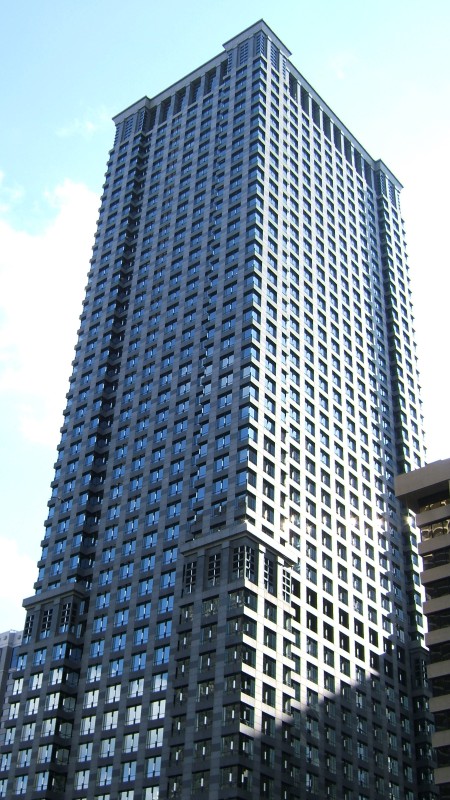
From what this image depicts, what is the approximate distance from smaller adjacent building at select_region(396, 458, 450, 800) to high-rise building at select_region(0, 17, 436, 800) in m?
16.1

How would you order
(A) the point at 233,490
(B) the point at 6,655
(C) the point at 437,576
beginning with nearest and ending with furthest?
(C) the point at 437,576 → (A) the point at 233,490 → (B) the point at 6,655

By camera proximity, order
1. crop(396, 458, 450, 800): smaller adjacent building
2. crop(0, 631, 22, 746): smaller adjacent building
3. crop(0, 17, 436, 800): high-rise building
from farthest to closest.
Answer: crop(0, 631, 22, 746): smaller adjacent building → crop(0, 17, 436, 800): high-rise building → crop(396, 458, 450, 800): smaller adjacent building

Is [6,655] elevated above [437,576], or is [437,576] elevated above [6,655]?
[6,655]

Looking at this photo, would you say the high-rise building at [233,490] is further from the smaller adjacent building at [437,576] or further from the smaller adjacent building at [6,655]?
the smaller adjacent building at [6,655]

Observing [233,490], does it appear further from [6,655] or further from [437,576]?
[6,655]

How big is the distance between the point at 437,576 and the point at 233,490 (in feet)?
79.6

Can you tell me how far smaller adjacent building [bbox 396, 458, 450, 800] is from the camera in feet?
275

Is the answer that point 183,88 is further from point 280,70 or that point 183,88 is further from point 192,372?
point 192,372

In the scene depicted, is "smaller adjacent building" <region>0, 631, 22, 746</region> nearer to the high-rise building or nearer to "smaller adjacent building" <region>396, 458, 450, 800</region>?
Result: the high-rise building

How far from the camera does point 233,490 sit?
104750mm

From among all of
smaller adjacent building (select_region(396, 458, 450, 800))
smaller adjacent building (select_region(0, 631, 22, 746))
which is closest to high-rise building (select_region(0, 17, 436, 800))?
smaller adjacent building (select_region(396, 458, 450, 800))

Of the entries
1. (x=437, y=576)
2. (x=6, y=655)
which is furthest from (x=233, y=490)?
(x=6, y=655)

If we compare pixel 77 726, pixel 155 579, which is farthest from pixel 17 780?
pixel 155 579

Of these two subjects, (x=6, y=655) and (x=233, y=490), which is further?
(x=6, y=655)
